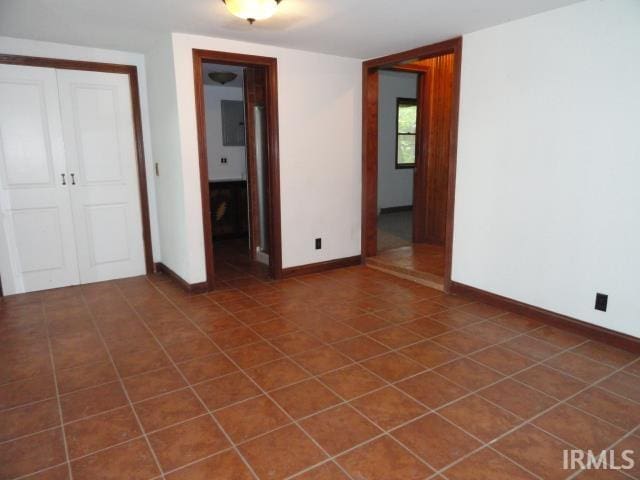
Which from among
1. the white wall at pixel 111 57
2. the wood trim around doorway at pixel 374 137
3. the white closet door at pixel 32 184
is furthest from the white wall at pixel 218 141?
the white closet door at pixel 32 184

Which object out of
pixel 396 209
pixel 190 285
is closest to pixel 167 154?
pixel 190 285

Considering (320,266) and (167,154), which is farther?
(320,266)

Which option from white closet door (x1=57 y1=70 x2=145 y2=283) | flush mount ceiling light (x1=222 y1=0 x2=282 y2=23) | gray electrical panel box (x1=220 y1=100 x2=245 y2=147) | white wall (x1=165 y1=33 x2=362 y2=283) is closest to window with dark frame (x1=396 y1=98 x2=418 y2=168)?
gray electrical panel box (x1=220 y1=100 x2=245 y2=147)

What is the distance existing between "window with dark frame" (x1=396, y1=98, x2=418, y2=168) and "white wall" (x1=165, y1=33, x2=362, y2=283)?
4016mm

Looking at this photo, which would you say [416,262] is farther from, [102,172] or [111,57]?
[111,57]

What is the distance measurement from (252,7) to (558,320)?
3.04 meters

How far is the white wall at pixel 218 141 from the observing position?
6523 millimetres

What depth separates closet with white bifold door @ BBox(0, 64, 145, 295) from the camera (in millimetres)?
3961

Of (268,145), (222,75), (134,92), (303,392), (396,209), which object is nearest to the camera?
(303,392)

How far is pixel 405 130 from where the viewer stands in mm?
8641

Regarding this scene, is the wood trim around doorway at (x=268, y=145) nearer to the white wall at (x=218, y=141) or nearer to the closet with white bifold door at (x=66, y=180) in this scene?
the closet with white bifold door at (x=66, y=180)

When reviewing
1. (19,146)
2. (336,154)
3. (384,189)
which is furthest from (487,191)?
(384,189)

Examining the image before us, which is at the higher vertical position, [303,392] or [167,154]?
[167,154]

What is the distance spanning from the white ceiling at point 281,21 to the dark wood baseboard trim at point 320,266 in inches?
87.2
